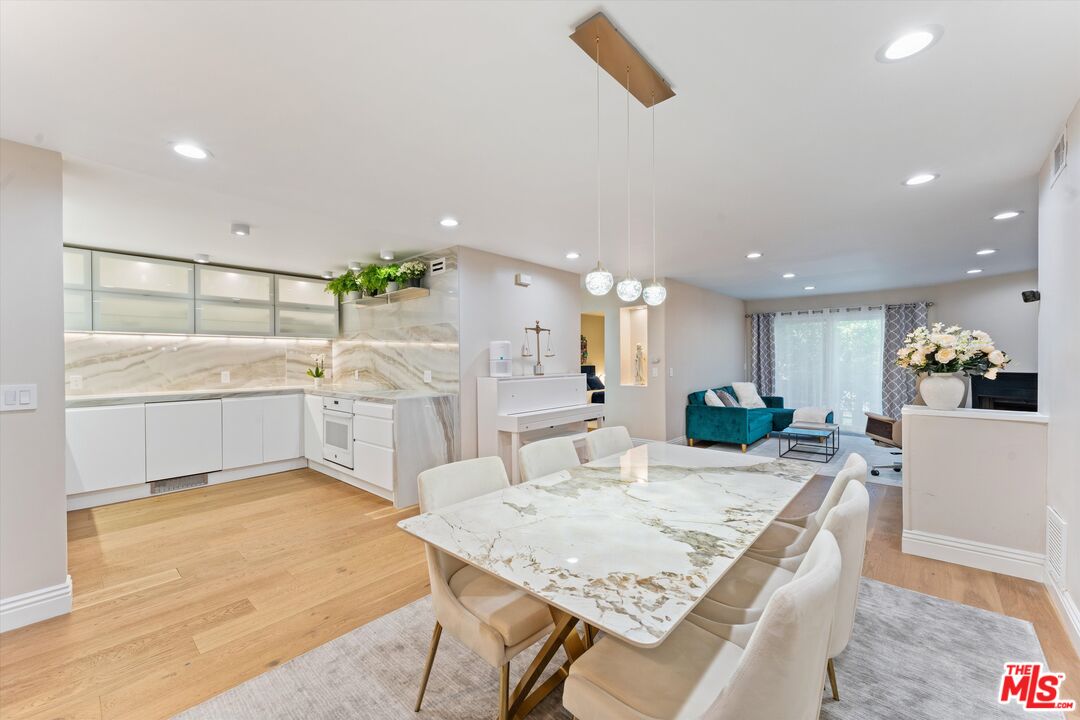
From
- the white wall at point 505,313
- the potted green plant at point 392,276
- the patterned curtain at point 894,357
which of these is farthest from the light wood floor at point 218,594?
the patterned curtain at point 894,357

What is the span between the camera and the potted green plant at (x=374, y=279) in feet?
15.0

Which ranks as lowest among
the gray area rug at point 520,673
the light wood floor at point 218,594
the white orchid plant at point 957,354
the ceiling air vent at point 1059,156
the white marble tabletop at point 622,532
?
the light wood floor at point 218,594

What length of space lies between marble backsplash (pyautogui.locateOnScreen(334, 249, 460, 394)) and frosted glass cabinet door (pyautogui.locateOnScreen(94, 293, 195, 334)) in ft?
5.31

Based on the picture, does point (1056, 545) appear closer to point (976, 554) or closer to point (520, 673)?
point (976, 554)

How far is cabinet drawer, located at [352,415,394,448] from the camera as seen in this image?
3.82 metres

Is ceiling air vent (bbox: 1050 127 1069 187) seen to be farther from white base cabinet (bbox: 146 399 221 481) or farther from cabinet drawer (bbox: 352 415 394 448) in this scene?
white base cabinet (bbox: 146 399 221 481)

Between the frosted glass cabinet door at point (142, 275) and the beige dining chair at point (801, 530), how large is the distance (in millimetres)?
5559

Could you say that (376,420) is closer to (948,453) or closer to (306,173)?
(306,173)

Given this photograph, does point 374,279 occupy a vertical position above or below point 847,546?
above

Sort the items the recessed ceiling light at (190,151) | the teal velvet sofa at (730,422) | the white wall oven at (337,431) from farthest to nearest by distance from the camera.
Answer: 1. the teal velvet sofa at (730,422)
2. the white wall oven at (337,431)
3. the recessed ceiling light at (190,151)

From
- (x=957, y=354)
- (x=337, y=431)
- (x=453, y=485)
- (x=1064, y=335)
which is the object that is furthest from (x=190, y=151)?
(x=957, y=354)

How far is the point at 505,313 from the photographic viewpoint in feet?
14.9

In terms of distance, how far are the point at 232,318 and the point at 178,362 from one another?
703 millimetres

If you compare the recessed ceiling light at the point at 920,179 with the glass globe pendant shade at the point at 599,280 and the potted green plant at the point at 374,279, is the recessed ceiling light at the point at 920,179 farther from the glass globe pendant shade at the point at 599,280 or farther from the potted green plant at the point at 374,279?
the potted green plant at the point at 374,279
